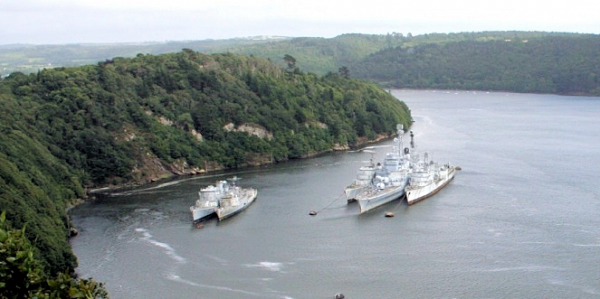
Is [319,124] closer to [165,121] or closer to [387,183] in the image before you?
[165,121]

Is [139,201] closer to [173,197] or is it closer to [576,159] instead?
[173,197]

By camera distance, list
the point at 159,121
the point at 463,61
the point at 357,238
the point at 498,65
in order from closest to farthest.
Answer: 1. the point at 357,238
2. the point at 159,121
3. the point at 498,65
4. the point at 463,61

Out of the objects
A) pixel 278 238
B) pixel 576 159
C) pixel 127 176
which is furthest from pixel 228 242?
pixel 576 159

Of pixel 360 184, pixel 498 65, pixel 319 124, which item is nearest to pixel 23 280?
pixel 360 184

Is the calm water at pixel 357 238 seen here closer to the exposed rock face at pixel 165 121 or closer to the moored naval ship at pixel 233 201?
the moored naval ship at pixel 233 201

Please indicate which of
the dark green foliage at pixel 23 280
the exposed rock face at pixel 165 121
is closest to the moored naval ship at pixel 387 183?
the exposed rock face at pixel 165 121
